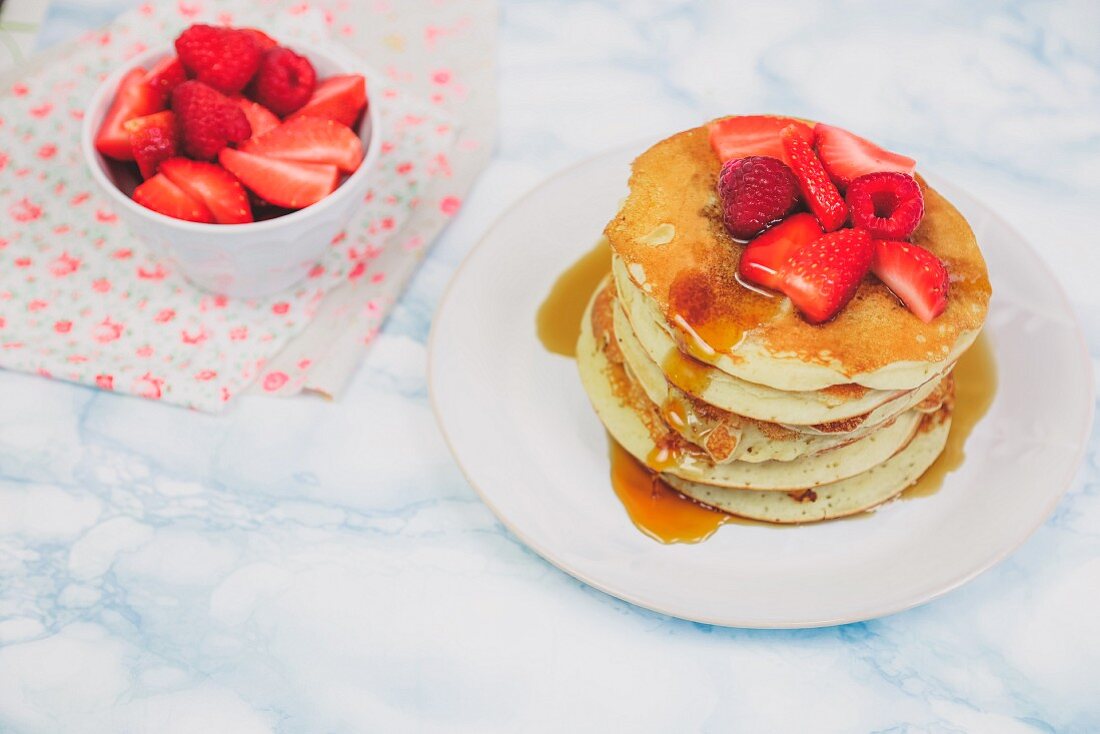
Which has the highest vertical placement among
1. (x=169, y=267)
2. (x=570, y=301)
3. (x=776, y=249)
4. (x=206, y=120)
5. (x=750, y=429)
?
(x=776, y=249)

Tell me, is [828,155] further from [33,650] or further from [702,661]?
[33,650]

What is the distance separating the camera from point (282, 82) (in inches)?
89.4

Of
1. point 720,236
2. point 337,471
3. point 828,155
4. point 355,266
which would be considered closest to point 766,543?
point 720,236

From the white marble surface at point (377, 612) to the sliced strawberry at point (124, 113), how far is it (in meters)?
0.54

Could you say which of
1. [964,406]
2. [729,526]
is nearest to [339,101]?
[729,526]

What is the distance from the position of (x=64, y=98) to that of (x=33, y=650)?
155 centimetres

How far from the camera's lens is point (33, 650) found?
1880mm

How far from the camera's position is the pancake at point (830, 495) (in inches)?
78.6

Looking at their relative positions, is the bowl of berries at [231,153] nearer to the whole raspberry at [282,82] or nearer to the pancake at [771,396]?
the whole raspberry at [282,82]

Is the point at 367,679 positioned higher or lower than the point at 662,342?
lower

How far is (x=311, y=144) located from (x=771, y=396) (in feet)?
3.74

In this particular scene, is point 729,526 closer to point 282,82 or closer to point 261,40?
point 282,82

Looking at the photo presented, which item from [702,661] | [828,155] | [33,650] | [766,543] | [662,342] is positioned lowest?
[33,650]

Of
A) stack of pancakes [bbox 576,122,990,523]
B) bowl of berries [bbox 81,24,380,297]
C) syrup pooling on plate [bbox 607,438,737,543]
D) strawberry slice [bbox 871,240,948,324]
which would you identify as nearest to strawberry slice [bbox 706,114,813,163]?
stack of pancakes [bbox 576,122,990,523]
